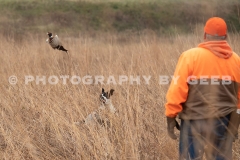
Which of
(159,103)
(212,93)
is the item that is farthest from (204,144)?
(159,103)

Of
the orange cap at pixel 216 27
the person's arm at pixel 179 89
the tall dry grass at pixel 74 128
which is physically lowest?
the tall dry grass at pixel 74 128

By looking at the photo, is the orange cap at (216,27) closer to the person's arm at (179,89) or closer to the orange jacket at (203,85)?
the orange jacket at (203,85)

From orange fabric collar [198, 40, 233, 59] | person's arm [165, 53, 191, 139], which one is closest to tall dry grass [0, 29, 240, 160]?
person's arm [165, 53, 191, 139]

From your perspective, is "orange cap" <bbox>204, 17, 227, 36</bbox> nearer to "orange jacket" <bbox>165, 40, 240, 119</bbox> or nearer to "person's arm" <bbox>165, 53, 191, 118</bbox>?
"orange jacket" <bbox>165, 40, 240, 119</bbox>

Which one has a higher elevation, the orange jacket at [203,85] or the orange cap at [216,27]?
the orange cap at [216,27]

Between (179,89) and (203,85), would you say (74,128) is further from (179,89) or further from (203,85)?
(203,85)

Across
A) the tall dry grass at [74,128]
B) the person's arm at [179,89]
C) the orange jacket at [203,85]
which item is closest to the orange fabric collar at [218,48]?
the orange jacket at [203,85]

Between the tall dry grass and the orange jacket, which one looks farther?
the tall dry grass

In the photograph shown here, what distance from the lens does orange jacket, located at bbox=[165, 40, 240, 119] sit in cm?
184

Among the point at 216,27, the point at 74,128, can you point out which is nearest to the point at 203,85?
A: the point at 216,27

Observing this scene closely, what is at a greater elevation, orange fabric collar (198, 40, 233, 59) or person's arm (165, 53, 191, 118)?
orange fabric collar (198, 40, 233, 59)

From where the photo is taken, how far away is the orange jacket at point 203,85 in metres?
1.84

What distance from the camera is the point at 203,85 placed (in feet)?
6.13

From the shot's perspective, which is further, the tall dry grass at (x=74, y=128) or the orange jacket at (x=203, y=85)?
the tall dry grass at (x=74, y=128)
